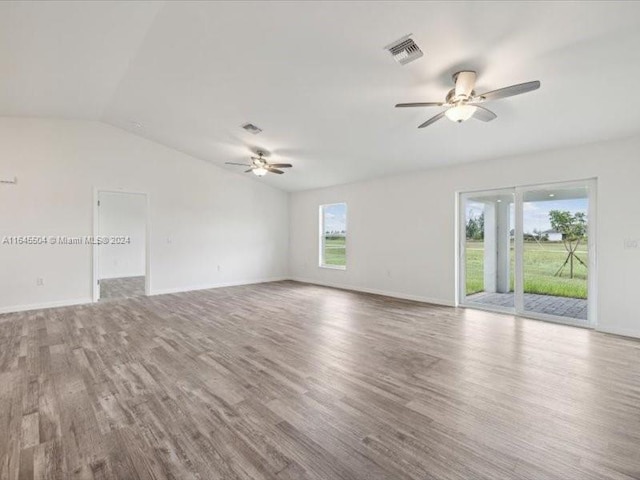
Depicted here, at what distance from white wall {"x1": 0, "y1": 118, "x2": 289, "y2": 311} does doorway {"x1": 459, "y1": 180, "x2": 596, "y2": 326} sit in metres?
5.30

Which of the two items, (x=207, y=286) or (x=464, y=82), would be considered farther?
(x=207, y=286)

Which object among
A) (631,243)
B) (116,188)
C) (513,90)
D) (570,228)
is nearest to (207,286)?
(116,188)

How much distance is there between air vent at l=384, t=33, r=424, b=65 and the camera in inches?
114

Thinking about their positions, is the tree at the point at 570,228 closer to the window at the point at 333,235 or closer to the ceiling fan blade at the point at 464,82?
the ceiling fan blade at the point at 464,82

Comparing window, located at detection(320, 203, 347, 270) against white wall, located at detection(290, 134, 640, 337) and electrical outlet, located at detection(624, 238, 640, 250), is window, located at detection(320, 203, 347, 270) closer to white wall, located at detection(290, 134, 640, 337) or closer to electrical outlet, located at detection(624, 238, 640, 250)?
white wall, located at detection(290, 134, 640, 337)

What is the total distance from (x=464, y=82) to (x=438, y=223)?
3.22 meters

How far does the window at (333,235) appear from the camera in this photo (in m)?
7.84

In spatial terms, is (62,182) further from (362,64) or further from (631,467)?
(631,467)

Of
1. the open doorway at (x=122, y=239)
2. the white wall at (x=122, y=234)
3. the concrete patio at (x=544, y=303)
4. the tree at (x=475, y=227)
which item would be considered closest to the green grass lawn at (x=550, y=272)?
the concrete patio at (x=544, y=303)

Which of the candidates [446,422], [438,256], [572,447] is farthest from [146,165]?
[572,447]

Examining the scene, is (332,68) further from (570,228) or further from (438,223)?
(570,228)

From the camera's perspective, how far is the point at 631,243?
404 cm

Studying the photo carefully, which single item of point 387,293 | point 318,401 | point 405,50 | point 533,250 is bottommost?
point 318,401

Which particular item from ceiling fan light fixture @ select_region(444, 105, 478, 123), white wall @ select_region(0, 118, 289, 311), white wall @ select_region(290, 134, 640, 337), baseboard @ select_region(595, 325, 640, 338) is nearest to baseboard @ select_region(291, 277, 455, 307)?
white wall @ select_region(290, 134, 640, 337)
